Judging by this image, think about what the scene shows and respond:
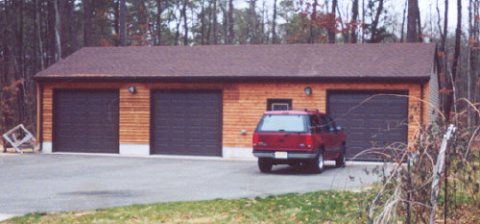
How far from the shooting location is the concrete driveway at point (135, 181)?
12234 millimetres

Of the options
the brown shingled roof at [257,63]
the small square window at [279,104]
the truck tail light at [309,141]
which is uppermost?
the brown shingled roof at [257,63]

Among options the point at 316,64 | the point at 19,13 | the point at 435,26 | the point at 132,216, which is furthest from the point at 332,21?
the point at 132,216

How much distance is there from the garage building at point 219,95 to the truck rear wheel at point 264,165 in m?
4.96

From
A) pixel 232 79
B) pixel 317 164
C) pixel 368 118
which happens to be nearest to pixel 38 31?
pixel 232 79

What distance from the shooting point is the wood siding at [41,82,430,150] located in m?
23.0

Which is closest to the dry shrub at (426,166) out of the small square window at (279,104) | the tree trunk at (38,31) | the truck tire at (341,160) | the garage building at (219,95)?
the truck tire at (341,160)

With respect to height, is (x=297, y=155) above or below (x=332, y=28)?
below

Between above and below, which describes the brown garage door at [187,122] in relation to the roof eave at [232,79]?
below

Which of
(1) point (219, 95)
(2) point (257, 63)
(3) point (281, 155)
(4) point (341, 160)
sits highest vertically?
(2) point (257, 63)

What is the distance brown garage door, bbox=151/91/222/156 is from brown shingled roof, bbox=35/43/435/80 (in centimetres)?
83

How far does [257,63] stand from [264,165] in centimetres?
773

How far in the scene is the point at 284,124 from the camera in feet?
56.9

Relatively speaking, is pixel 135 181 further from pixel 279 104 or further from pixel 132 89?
Answer: pixel 132 89

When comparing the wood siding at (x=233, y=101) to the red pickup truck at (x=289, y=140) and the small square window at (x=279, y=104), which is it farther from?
the red pickup truck at (x=289, y=140)
